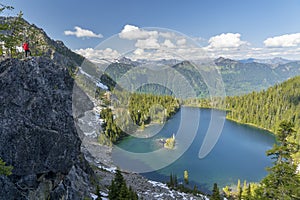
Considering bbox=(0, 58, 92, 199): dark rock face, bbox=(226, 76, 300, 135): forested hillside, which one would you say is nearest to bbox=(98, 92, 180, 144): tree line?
bbox=(226, 76, 300, 135): forested hillside

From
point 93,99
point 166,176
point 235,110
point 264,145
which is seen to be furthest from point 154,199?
point 235,110

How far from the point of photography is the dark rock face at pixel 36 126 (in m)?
9.81

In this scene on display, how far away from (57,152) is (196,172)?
41089mm

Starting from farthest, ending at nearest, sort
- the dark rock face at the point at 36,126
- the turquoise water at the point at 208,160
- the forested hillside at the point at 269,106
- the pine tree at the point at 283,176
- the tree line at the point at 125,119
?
the forested hillside at the point at 269,106 → the tree line at the point at 125,119 → the turquoise water at the point at 208,160 → the dark rock face at the point at 36,126 → the pine tree at the point at 283,176

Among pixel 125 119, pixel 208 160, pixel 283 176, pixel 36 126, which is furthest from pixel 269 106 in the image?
pixel 36 126

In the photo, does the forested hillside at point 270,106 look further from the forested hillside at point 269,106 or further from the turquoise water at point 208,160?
the turquoise water at point 208,160

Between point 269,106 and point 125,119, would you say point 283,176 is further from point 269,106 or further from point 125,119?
point 269,106

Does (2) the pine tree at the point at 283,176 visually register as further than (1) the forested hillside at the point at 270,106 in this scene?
No

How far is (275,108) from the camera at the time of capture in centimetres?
11519

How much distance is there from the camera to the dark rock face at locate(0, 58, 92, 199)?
981cm

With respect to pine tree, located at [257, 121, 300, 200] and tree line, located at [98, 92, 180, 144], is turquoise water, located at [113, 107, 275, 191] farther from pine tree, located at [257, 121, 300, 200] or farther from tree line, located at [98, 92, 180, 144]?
pine tree, located at [257, 121, 300, 200]

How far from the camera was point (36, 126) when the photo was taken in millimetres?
10492

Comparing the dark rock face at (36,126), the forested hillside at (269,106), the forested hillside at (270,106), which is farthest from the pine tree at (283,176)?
the forested hillside at (269,106)

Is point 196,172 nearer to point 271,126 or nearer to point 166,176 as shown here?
point 166,176
